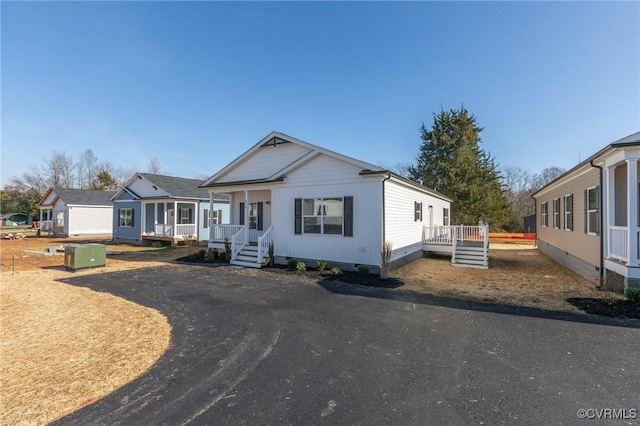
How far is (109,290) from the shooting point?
28.6 ft

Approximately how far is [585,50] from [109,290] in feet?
57.8

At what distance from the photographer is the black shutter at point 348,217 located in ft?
36.9

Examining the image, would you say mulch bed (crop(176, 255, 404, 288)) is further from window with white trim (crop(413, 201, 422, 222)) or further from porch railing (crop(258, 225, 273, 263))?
window with white trim (crop(413, 201, 422, 222))

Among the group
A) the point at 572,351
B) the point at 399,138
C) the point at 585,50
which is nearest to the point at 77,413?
the point at 572,351

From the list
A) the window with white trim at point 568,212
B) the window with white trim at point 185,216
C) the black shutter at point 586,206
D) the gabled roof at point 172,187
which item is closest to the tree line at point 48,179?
the gabled roof at point 172,187

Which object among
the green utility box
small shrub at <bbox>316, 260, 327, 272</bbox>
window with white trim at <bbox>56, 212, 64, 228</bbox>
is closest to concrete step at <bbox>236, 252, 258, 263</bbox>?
small shrub at <bbox>316, 260, 327, 272</bbox>

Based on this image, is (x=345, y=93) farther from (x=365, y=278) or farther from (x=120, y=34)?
(x=365, y=278)

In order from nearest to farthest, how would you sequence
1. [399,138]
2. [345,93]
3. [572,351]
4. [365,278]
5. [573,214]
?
1. [572,351]
2. [365,278]
3. [573,214]
4. [345,93]
5. [399,138]

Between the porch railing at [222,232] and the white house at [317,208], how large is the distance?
0.16 feet

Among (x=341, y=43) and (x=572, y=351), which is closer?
(x=572, y=351)

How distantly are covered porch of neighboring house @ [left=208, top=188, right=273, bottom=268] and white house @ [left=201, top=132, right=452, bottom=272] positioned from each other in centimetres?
4

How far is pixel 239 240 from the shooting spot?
46.4ft

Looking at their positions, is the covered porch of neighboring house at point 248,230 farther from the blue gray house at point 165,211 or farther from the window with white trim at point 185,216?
the window with white trim at point 185,216

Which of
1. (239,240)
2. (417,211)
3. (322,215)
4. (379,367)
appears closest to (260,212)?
(239,240)
